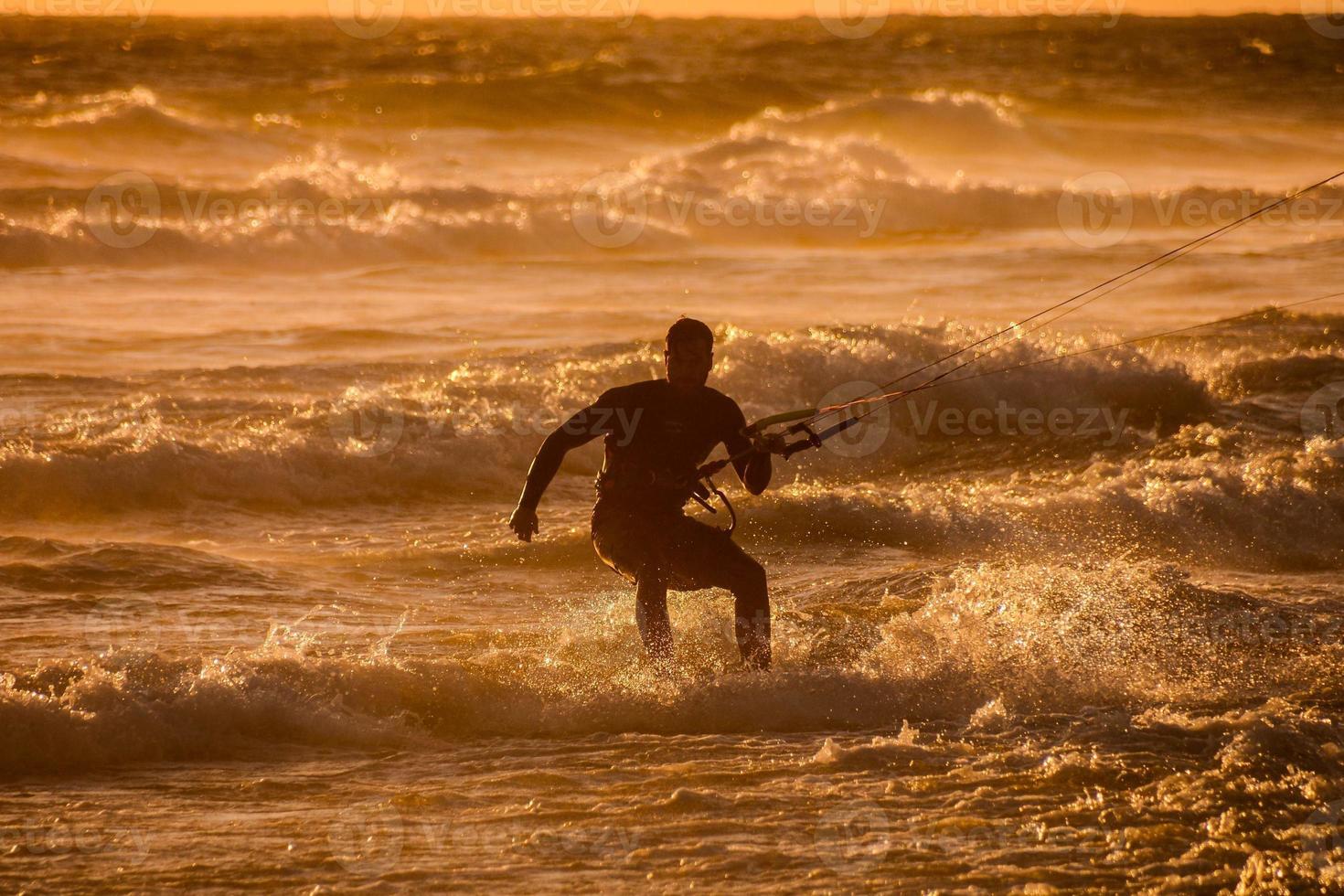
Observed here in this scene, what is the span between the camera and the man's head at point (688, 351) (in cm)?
625

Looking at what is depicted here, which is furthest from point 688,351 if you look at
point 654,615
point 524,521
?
point 654,615

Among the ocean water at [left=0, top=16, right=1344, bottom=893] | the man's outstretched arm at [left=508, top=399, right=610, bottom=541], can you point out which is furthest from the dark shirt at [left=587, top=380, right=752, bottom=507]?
the ocean water at [left=0, top=16, right=1344, bottom=893]

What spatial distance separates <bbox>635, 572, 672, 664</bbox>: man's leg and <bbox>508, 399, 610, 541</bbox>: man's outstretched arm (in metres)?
0.52

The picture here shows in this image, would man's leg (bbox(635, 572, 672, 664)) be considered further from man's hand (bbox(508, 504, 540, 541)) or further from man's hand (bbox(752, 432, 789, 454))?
man's hand (bbox(752, 432, 789, 454))

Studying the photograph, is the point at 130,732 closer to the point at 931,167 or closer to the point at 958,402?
the point at 958,402

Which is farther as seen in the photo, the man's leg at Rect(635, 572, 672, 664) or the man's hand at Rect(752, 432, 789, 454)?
the man's leg at Rect(635, 572, 672, 664)

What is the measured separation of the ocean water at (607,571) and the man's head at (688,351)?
129 centimetres

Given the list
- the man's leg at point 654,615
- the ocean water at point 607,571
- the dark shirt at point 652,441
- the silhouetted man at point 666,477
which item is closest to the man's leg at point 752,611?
the silhouetted man at point 666,477

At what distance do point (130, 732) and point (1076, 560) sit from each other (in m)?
5.78

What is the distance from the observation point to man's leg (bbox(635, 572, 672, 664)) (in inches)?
251

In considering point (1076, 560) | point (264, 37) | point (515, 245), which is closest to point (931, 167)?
point (515, 245)

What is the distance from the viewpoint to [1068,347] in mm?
16234

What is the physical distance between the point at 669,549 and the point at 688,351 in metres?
0.81

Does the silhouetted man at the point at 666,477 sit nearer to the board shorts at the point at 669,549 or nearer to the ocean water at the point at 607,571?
the board shorts at the point at 669,549
